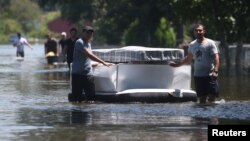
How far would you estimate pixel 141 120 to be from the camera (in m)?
15.5

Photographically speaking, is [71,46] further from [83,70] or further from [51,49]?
[51,49]

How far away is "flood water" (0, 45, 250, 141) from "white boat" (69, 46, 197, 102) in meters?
0.24

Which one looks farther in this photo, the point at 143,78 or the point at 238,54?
the point at 238,54

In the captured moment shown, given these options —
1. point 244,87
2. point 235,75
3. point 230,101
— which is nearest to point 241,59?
point 235,75

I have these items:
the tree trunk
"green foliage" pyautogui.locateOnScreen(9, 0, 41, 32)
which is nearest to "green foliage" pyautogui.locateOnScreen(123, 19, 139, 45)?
the tree trunk

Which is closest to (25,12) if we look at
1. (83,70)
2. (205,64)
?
(83,70)

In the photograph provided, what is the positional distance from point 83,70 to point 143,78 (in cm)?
126

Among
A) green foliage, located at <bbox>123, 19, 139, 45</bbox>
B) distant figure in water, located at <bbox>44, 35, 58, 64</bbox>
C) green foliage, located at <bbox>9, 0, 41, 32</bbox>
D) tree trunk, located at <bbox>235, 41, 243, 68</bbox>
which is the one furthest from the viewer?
green foliage, located at <bbox>9, 0, 41, 32</bbox>

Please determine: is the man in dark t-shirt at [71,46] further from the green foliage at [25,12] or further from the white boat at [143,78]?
the green foliage at [25,12]

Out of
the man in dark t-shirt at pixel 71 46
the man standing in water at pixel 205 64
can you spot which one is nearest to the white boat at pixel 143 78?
the man standing in water at pixel 205 64

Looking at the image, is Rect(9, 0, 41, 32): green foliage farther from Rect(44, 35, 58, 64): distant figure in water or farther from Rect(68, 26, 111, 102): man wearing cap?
Rect(68, 26, 111, 102): man wearing cap

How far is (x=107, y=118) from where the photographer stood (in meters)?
15.9

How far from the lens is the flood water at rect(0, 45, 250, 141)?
44.1ft

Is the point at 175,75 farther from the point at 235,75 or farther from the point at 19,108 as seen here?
the point at 235,75
